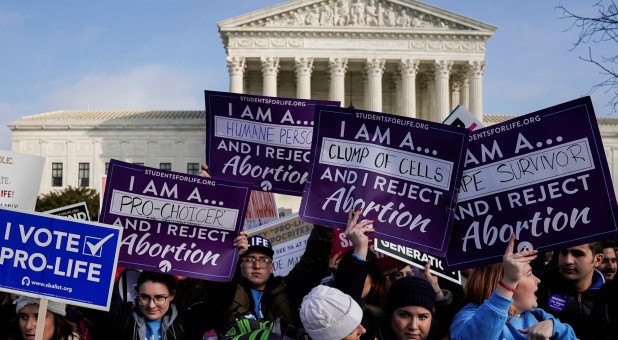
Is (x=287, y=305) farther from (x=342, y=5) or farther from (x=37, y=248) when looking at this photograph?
(x=342, y=5)

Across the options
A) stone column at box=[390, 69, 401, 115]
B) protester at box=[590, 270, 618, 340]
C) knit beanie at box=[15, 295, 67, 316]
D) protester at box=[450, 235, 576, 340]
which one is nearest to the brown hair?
protester at box=[450, 235, 576, 340]

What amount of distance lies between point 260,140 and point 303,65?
58.0 metres

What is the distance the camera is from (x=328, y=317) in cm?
Answer: 464

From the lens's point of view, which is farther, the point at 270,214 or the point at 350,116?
the point at 270,214

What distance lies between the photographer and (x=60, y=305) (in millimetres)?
6418

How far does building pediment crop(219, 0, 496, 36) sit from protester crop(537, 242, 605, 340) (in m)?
60.5

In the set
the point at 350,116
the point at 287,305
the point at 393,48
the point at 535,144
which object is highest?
the point at 393,48

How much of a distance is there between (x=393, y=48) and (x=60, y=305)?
61.8m

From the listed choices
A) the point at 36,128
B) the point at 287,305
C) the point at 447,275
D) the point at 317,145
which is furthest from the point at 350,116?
the point at 36,128

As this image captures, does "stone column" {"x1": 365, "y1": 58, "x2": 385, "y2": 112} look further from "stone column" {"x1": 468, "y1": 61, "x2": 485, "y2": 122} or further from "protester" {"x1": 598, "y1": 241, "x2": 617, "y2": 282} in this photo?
"protester" {"x1": 598, "y1": 241, "x2": 617, "y2": 282}

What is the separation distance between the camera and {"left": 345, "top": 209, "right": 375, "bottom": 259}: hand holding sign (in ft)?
18.8

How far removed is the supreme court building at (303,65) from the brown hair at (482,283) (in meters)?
59.3

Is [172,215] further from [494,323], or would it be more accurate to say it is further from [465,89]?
[465,89]

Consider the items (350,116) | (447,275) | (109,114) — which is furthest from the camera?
(109,114)
